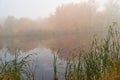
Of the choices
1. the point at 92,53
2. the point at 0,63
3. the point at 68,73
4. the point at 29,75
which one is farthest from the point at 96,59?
the point at 0,63

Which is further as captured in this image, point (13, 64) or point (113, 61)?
point (113, 61)

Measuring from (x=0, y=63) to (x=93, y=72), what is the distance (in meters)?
1.59

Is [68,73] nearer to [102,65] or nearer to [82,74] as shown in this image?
[82,74]

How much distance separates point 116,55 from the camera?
17.4ft

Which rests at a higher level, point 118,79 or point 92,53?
point 92,53

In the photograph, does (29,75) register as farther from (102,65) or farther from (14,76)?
(102,65)

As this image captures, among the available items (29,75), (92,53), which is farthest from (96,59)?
(29,75)

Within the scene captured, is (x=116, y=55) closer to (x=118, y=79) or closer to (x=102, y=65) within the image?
(x=102, y=65)

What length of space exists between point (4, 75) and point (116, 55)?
1.98m

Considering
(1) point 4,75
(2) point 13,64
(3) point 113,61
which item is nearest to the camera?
→ (1) point 4,75

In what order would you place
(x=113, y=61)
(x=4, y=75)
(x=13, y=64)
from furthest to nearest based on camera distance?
1. (x=113, y=61)
2. (x=13, y=64)
3. (x=4, y=75)

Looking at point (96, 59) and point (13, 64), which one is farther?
point (96, 59)

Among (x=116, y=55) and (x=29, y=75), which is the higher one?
(x=116, y=55)

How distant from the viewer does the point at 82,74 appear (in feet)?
17.6
